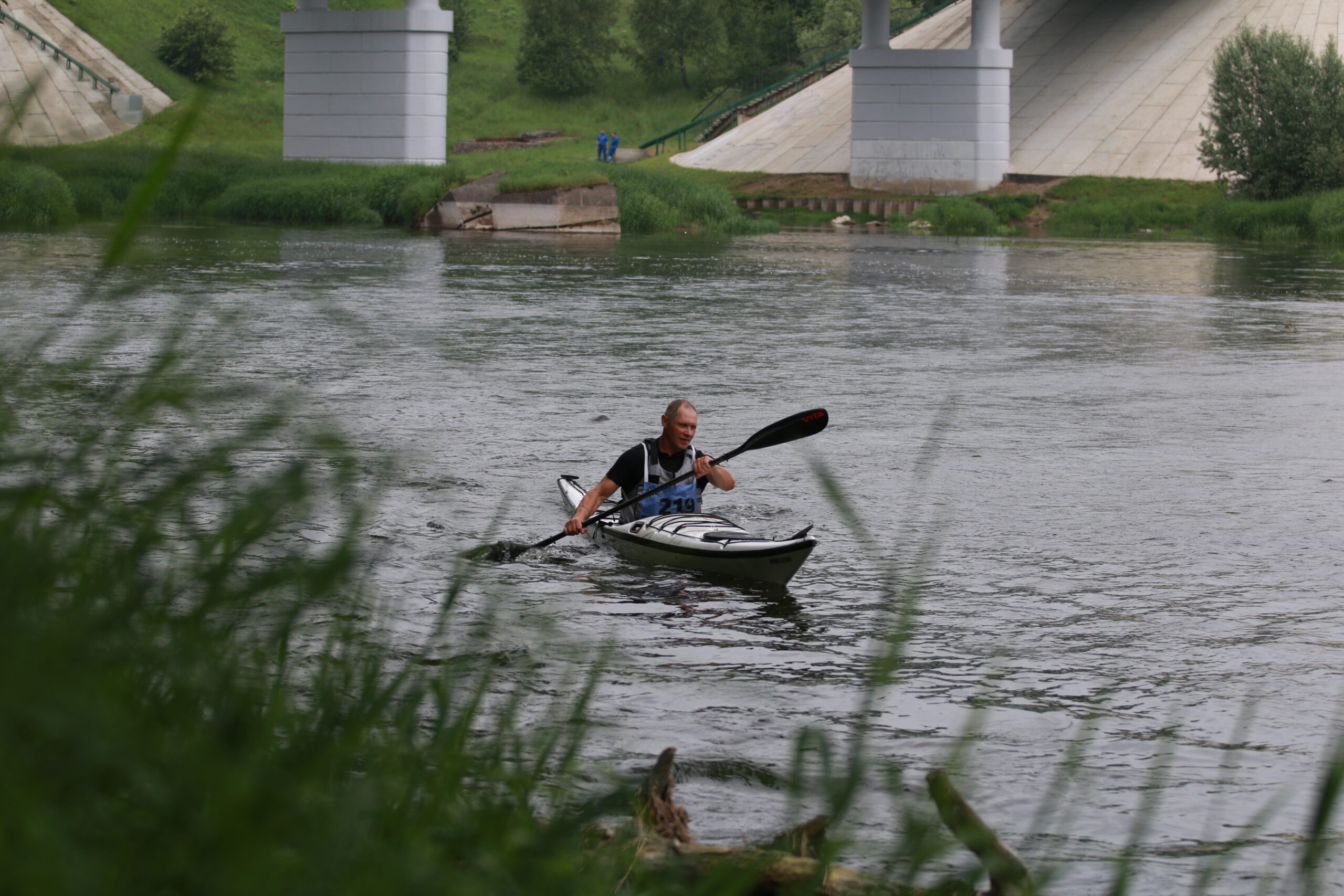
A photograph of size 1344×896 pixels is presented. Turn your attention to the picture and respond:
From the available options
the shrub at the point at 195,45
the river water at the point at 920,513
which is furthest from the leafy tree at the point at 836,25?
the river water at the point at 920,513

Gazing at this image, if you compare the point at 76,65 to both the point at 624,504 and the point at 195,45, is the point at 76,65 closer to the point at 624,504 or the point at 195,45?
the point at 195,45

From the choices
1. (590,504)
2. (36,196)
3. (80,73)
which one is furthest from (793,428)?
(80,73)

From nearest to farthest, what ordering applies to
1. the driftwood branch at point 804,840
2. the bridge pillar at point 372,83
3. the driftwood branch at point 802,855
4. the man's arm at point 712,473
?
the driftwood branch at point 802,855 → the driftwood branch at point 804,840 → the man's arm at point 712,473 → the bridge pillar at point 372,83

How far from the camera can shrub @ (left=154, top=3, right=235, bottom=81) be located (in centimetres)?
6266

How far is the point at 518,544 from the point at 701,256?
853 inches

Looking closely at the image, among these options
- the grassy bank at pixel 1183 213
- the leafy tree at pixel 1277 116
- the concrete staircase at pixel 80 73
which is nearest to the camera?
the grassy bank at pixel 1183 213

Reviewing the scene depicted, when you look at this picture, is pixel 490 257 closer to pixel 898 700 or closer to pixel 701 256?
pixel 701 256

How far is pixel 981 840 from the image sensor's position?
9.00 feet

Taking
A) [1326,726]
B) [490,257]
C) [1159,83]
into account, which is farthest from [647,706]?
[1159,83]

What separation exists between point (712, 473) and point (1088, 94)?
47556mm

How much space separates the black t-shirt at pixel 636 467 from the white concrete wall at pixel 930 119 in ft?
135

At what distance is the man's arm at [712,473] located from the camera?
8.69 m

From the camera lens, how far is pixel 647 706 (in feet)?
20.2

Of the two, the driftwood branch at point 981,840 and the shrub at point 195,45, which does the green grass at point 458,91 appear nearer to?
the shrub at point 195,45
